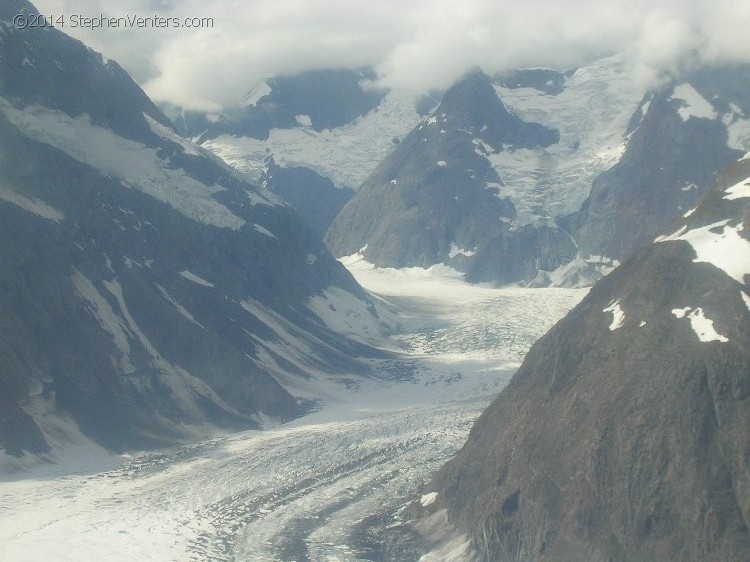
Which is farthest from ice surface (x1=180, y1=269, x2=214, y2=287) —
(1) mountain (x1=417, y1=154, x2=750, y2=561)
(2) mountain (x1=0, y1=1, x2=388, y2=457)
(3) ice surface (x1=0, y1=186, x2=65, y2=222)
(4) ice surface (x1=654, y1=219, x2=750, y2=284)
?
(4) ice surface (x1=654, y1=219, x2=750, y2=284)

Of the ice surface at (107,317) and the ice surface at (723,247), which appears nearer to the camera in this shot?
the ice surface at (723,247)

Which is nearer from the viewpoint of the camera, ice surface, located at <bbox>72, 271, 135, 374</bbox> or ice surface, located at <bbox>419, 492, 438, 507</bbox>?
ice surface, located at <bbox>419, 492, 438, 507</bbox>

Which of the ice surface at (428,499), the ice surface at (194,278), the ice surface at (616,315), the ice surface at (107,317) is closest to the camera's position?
the ice surface at (616,315)

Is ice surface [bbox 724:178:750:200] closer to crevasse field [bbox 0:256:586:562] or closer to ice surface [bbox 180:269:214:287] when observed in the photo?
crevasse field [bbox 0:256:586:562]

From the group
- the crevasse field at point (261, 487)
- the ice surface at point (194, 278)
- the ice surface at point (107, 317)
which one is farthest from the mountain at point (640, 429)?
the ice surface at point (194, 278)

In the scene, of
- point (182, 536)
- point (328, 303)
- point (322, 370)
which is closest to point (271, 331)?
point (322, 370)

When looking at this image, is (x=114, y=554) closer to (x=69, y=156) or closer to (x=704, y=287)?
(x=704, y=287)

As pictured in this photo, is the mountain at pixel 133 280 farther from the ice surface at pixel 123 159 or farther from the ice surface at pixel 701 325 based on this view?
the ice surface at pixel 701 325
